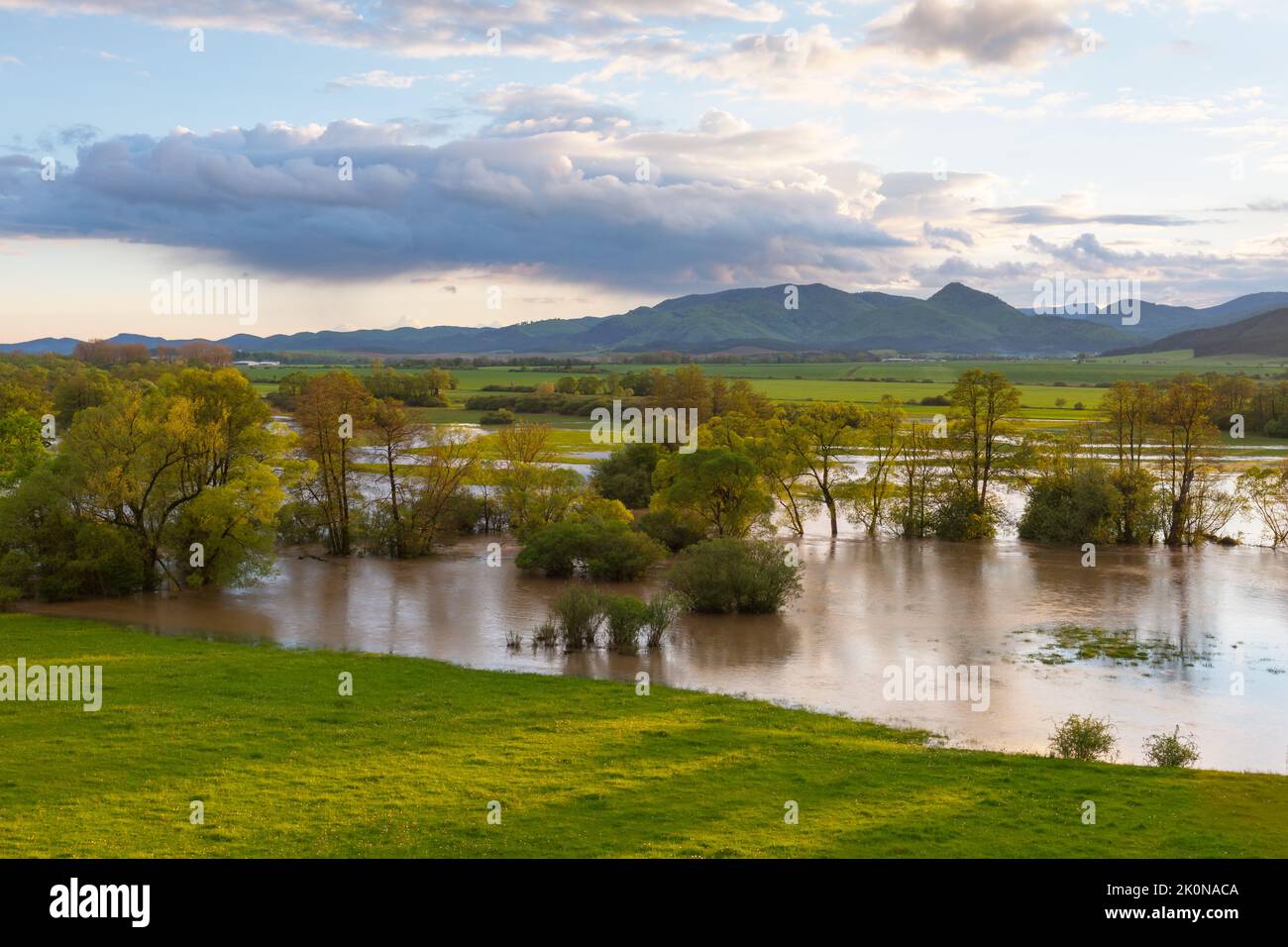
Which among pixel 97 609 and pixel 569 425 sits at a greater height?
pixel 569 425

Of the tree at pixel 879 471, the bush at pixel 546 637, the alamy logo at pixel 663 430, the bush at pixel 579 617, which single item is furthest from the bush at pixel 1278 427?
the bush at pixel 546 637

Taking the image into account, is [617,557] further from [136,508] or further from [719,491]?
[136,508]

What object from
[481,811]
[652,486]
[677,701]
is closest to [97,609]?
[677,701]

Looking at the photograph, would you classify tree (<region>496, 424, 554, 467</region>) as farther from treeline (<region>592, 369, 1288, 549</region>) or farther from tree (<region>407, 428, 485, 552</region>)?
treeline (<region>592, 369, 1288, 549</region>)

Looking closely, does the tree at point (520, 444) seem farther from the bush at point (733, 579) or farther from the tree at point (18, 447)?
the tree at point (18, 447)

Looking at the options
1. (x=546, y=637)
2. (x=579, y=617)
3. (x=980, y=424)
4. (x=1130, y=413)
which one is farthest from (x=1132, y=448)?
(x=546, y=637)

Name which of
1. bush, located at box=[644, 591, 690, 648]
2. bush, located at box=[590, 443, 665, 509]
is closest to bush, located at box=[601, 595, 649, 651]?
bush, located at box=[644, 591, 690, 648]
